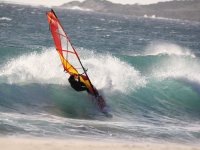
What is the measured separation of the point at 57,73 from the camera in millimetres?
19547

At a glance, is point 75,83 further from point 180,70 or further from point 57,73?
point 180,70

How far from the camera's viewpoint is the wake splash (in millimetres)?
18609

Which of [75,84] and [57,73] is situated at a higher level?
[75,84]

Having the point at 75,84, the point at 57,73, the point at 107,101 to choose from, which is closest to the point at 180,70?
the point at 57,73

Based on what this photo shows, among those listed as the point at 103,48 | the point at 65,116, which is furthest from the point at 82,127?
the point at 103,48

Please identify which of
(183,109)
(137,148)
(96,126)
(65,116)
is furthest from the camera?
(183,109)

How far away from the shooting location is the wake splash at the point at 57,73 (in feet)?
61.1

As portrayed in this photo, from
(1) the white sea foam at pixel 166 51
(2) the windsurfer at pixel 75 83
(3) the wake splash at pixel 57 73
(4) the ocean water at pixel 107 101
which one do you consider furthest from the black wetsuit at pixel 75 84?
(1) the white sea foam at pixel 166 51

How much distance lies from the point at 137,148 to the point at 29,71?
923 centimetres

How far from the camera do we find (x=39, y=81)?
18.6 metres

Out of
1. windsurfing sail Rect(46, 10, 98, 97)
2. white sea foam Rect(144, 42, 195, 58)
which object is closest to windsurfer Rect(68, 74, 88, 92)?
windsurfing sail Rect(46, 10, 98, 97)

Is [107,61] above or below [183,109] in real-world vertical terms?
above

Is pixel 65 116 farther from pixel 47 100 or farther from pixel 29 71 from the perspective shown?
pixel 29 71

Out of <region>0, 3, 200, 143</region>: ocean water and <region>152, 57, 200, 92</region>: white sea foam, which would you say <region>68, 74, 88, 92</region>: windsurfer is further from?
<region>152, 57, 200, 92</region>: white sea foam
